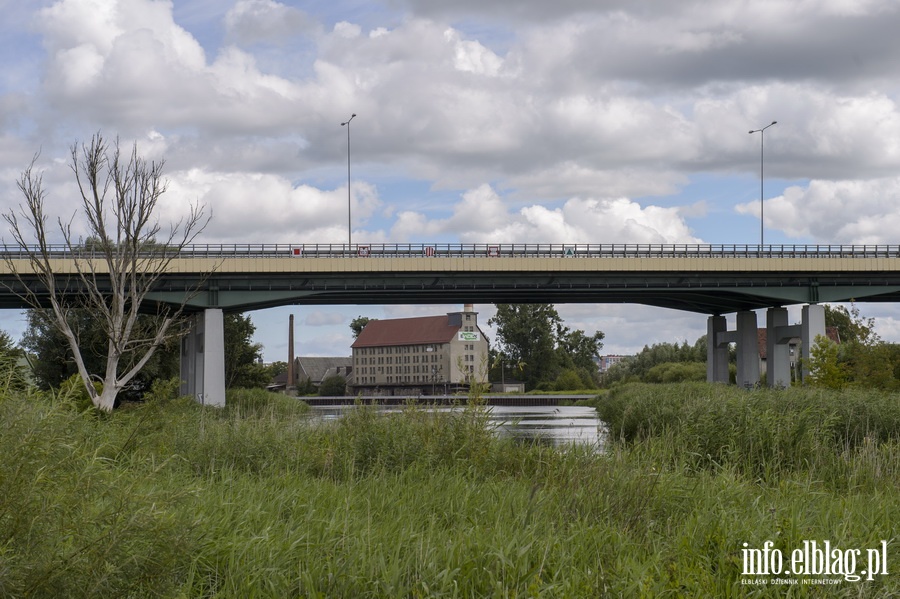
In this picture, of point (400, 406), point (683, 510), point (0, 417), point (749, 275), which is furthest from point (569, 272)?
point (0, 417)

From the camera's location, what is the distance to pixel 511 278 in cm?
5219

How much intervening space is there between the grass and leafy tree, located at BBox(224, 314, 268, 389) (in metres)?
51.0

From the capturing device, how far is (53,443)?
5.98 metres

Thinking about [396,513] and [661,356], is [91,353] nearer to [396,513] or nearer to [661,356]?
[396,513]

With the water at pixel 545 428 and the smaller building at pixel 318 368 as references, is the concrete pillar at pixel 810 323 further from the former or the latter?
the smaller building at pixel 318 368

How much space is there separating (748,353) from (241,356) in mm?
35433

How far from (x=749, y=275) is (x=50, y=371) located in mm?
41008

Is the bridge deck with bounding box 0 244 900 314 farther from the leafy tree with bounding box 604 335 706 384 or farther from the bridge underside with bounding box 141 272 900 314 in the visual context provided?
the leafy tree with bounding box 604 335 706 384

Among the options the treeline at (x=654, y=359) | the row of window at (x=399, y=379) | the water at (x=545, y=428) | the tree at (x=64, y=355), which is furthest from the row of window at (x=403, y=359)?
the water at (x=545, y=428)

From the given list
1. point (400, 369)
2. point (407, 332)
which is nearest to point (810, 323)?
point (400, 369)

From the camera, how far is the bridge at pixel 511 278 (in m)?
49.1

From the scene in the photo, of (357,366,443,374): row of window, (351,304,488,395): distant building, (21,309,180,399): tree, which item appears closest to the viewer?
(21,309,180,399): tree

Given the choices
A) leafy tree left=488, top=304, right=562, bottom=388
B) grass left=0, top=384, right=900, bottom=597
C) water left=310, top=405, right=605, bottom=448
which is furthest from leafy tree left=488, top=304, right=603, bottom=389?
grass left=0, top=384, right=900, bottom=597

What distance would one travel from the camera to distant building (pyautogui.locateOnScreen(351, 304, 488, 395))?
12925 centimetres
